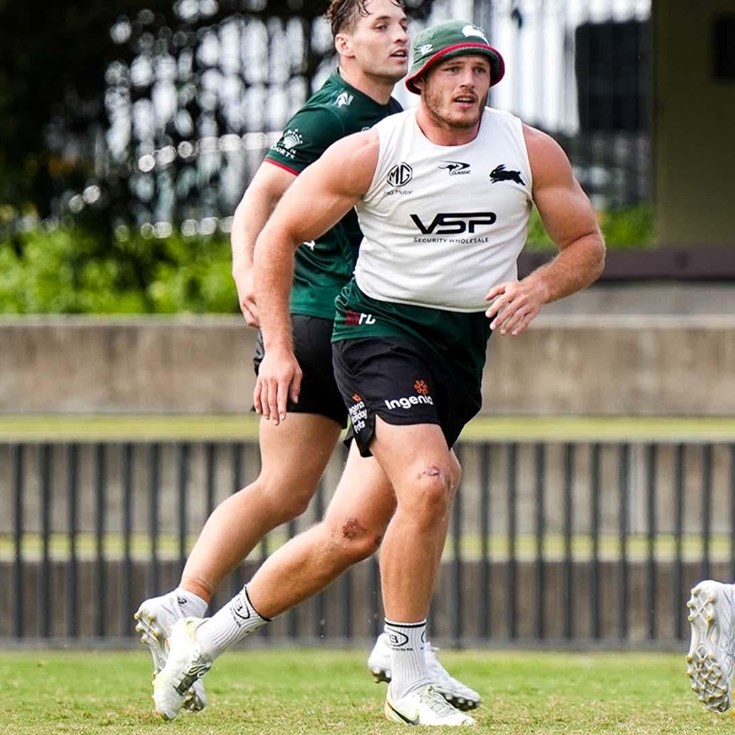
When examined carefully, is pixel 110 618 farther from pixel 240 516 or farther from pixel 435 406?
pixel 435 406

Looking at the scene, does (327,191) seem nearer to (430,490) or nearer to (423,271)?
(423,271)

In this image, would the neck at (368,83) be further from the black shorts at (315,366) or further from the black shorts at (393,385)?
the black shorts at (393,385)

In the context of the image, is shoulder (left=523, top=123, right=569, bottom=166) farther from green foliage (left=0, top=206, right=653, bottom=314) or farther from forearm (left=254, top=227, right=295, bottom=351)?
green foliage (left=0, top=206, right=653, bottom=314)

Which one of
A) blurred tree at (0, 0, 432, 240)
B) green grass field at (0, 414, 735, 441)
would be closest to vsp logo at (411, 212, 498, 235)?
green grass field at (0, 414, 735, 441)

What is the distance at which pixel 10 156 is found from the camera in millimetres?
13961

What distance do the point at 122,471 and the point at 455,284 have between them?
5.66m

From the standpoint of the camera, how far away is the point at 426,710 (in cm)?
549

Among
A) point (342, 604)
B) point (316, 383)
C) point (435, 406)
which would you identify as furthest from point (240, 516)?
point (342, 604)

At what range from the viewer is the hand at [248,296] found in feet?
19.5

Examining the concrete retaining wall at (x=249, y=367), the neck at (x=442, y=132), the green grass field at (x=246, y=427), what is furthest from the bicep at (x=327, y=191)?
the green grass field at (x=246, y=427)

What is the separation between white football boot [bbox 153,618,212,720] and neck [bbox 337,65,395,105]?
1607mm

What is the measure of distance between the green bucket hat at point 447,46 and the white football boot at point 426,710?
1.54 metres

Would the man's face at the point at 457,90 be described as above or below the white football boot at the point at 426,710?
above

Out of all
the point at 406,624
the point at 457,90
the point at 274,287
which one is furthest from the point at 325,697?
the point at 457,90
